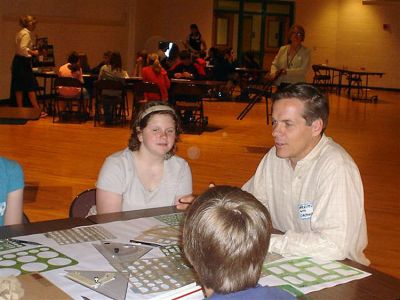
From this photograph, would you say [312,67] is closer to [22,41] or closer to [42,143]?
[22,41]

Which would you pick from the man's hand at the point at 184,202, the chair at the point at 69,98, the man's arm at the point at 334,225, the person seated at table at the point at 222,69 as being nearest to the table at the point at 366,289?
the man's arm at the point at 334,225

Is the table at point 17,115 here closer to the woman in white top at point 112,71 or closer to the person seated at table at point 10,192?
the person seated at table at point 10,192

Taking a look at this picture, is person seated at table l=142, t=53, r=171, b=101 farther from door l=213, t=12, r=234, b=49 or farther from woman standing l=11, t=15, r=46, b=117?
door l=213, t=12, r=234, b=49

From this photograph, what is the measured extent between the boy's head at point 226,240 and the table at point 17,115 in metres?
4.42

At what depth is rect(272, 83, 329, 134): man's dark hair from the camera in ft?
8.39

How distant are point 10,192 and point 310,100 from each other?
1287 mm

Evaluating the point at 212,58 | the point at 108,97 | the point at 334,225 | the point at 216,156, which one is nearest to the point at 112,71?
the point at 108,97

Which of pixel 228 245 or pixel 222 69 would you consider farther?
pixel 222 69

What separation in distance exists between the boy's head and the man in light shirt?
0.86 m

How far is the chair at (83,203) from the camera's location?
3.12 meters

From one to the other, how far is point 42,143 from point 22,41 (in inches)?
117

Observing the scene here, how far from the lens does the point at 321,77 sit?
19.2 m

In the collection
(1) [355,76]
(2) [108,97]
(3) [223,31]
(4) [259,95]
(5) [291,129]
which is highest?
(3) [223,31]

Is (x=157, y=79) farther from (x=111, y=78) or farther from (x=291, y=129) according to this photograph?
(x=291, y=129)
